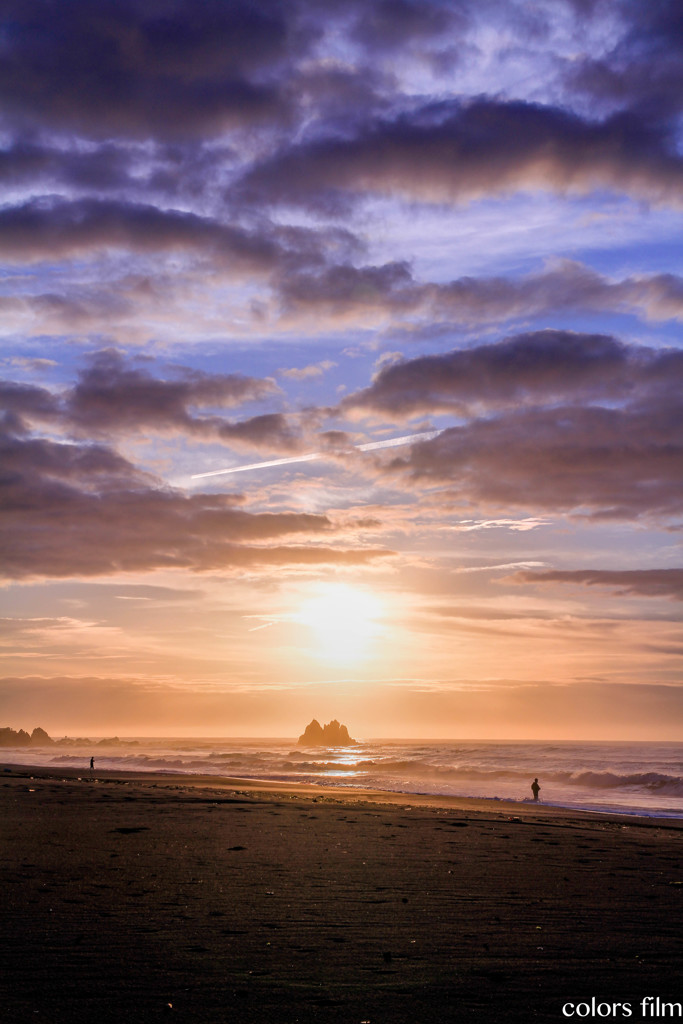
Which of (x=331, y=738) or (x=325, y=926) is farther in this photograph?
(x=331, y=738)

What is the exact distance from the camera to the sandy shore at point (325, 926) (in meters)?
5.78

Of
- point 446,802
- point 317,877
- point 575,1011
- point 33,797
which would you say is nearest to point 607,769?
point 446,802

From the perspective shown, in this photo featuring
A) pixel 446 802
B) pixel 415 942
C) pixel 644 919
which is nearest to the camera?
pixel 415 942

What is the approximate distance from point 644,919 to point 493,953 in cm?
300

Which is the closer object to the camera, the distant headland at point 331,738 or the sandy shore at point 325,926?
the sandy shore at point 325,926

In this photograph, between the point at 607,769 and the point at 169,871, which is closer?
the point at 169,871

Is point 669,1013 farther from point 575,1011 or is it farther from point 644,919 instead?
point 644,919

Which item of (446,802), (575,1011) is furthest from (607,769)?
(575,1011)

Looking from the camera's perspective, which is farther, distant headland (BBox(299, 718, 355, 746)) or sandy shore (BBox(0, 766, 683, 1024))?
distant headland (BBox(299, 718, 355, 746))

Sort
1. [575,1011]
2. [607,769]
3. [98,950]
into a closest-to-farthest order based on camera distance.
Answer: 1. [575,1011]
2. [98,950]
3. [607,769]

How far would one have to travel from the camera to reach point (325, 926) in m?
8.30

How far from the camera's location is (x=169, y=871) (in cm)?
1175

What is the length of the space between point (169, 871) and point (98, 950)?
5.02m

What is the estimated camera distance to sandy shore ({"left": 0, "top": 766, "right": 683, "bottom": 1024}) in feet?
19.0
